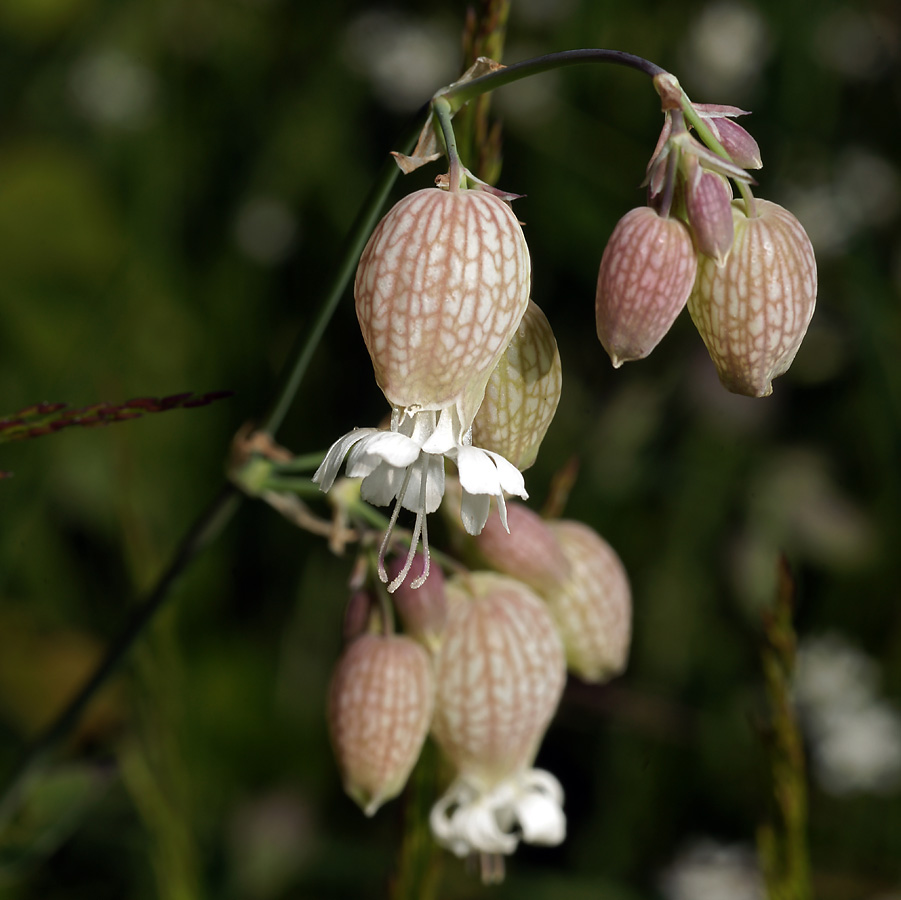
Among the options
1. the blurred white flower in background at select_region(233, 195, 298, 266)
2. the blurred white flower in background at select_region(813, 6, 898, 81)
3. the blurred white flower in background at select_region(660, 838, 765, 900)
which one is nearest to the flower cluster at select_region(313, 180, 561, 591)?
the blurred white flower in background at select_region(660, 838, 765, 900)

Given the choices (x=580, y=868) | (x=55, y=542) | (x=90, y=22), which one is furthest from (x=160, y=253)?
(x=580, y=868)

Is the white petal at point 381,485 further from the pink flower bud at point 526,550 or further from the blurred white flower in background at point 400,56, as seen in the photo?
the blurred white flower in background at point 400,56

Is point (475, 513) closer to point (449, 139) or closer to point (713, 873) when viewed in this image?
point (449, 139)

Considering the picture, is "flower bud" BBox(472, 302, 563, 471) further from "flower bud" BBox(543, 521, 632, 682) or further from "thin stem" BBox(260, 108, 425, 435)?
"flower bud" BBox(543, 521, 632, 682)

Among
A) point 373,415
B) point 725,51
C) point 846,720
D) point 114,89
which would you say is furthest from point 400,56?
point 846,720

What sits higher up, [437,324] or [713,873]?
[437,324]

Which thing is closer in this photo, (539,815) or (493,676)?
(493,676)
